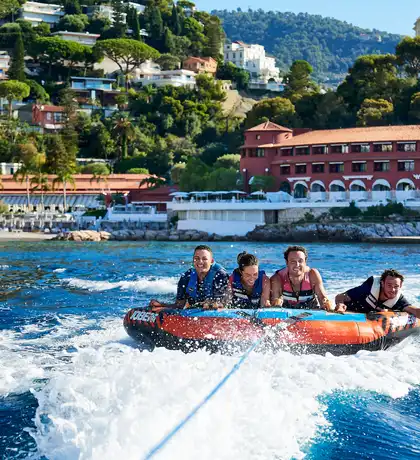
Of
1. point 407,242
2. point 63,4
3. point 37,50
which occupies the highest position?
point 63,4

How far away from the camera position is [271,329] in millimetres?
12172

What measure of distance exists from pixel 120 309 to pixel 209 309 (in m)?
7.30

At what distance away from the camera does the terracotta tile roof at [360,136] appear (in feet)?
202

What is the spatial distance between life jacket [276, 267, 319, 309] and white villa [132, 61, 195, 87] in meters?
101

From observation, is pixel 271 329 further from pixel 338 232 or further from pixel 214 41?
pixel 214 41

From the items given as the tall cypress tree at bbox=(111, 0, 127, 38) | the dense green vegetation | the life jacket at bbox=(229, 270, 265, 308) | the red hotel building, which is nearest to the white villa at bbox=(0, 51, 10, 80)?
the dense green vegetation

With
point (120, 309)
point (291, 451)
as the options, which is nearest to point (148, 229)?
point (120, 309)

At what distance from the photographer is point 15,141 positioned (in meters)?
94.1

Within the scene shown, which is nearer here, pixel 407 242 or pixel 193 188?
pixel 407 242

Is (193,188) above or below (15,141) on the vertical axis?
below

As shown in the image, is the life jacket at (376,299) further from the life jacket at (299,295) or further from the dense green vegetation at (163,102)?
the dense green vegetation at (163,102)

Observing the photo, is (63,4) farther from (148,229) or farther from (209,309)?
(209,309)

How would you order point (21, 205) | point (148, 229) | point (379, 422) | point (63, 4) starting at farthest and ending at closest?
1. point (63, 4)
2. point (21, 205)
3. point (148, 229)
4. point (379, 422)

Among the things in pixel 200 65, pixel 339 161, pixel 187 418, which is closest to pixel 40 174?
pixel 339 161
